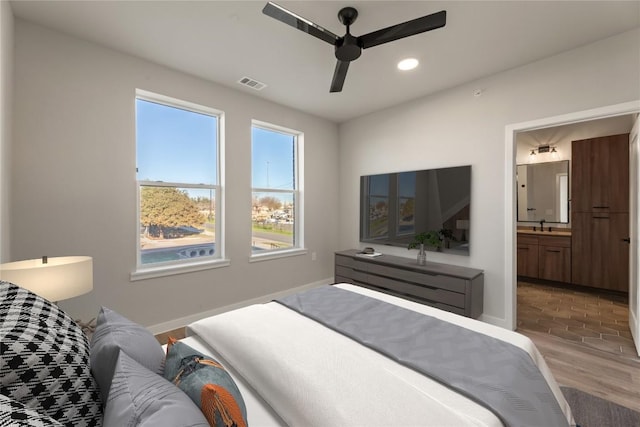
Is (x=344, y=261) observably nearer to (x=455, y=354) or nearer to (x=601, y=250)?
(x=455, y=354)

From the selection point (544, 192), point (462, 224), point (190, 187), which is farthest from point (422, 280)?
point (544, 192)

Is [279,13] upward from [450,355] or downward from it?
upward

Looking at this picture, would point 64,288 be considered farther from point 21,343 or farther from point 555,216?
point 555,216

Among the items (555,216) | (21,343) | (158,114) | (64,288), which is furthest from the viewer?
(555,216)

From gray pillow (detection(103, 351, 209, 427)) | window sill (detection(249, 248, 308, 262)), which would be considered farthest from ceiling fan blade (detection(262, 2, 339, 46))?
window sill (detection(249, 248, 308, 262))

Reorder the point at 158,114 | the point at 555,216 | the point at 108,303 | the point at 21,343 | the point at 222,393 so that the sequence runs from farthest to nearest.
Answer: the point at 555,216, the point at 158,114, the point at 108,303, the point at 222,393, the point at 21,343

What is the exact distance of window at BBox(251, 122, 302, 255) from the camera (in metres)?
3.71

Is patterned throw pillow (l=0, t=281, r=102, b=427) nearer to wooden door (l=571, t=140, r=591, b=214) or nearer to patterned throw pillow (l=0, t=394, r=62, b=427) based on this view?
patterned throw pillow (l=0, t=394, r=62, b=427)

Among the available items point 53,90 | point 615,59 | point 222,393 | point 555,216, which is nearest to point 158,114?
point 53,90

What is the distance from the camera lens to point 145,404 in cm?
70

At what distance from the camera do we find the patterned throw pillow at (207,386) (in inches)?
29.2

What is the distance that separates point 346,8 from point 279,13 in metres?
0.57

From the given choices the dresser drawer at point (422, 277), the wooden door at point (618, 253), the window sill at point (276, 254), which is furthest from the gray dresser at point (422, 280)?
the wooden door at point (618, 253)

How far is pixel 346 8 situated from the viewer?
1.99 metres
